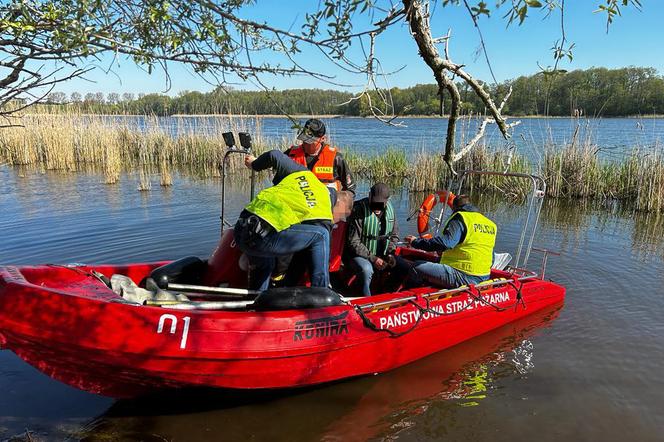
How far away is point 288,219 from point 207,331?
3.35ft

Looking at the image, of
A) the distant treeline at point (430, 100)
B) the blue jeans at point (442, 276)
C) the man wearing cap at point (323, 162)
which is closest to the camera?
the distant treeline at point (430, 100)

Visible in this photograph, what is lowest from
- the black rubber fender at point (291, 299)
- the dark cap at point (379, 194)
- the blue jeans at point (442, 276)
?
the blue jeans at point (442, 276)

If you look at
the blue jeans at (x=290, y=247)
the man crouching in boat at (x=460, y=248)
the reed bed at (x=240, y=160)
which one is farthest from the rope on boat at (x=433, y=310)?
the reed bed at (x=240, y=160)

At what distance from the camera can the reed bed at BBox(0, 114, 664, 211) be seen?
38.4ft

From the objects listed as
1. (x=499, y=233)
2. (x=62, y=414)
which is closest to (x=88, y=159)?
(x=499, y=233)

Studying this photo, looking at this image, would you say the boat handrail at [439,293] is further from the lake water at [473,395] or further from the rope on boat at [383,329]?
the lake water at [473,395]

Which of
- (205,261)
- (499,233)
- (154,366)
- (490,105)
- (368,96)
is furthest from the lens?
(499,233)

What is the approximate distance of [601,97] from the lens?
1488 centimetres

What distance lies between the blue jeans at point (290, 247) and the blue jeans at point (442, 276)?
1.28 meters

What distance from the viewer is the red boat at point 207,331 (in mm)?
3486

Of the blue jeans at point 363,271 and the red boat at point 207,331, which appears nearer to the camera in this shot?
the red boat at point 207,331

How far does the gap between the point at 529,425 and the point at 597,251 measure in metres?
5.33

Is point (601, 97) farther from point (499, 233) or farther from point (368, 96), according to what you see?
point (368, 96)

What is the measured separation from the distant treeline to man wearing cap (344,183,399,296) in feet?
3.46
